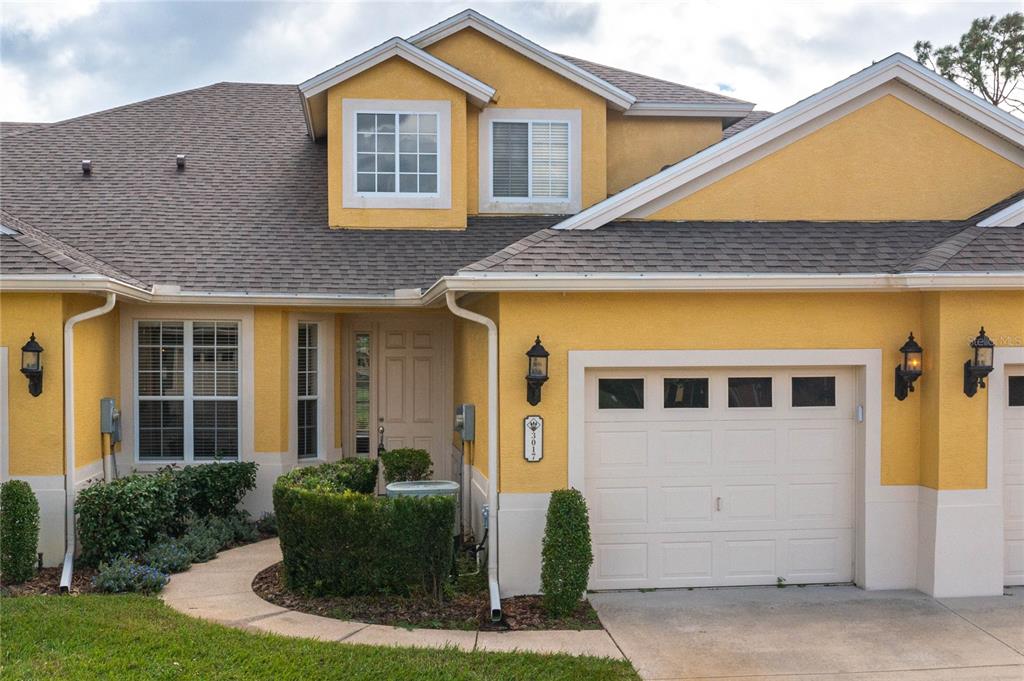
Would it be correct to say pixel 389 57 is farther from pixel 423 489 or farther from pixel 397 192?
pixel 423 489

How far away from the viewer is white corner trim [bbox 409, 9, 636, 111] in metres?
12.8

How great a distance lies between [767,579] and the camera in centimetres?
860

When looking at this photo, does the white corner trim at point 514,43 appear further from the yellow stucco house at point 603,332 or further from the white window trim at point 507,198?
the white window trim at point 507,198

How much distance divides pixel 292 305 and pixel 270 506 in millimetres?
2644

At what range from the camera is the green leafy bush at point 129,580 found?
8.06 meters

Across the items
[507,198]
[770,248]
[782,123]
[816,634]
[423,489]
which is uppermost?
[782,123]

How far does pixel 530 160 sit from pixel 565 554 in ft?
23.7

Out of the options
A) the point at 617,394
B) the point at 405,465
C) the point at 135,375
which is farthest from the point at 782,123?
the point at 135,375


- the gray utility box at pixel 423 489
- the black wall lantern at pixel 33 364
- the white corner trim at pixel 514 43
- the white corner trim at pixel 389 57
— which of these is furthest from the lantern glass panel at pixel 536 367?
the white corner trim at pixel 514 43

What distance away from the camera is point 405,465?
10.3 meters

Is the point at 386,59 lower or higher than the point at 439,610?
higher

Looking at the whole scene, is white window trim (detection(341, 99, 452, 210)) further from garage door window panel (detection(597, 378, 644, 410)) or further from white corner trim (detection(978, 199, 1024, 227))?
white corner trim (detection(978, 199, 1024, 227))

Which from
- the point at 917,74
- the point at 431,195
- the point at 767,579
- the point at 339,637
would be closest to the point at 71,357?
the point at 339,637

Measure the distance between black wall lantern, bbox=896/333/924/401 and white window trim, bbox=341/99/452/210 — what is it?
6685mm
